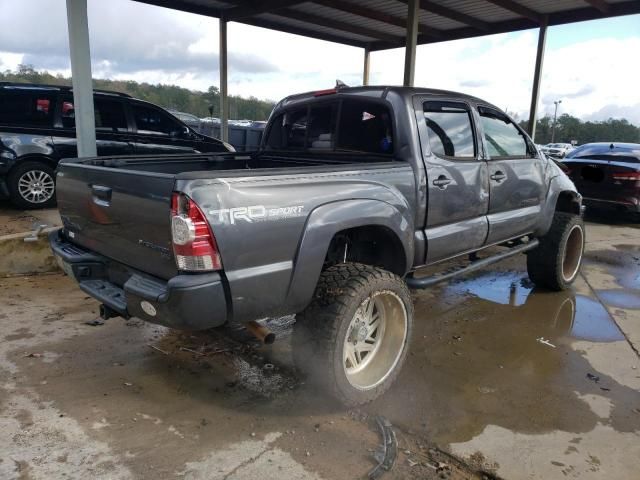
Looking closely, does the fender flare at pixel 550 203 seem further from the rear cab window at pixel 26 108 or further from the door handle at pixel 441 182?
the rear cab window at pixel 26 108

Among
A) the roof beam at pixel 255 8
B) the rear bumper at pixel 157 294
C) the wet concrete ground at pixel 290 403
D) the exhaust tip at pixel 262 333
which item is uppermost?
the roof beam at pixel 255 8

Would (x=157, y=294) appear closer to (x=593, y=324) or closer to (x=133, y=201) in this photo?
(x=133, y=201)

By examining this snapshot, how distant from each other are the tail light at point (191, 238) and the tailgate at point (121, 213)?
75mm

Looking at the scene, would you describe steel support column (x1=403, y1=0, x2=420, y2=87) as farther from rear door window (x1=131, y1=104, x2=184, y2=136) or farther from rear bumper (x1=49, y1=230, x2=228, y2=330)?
rear bumper (x1=49, y1=230, x2=228, y2=330)

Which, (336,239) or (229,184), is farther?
(336,239)

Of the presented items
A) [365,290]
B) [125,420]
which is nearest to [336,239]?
[365,290]

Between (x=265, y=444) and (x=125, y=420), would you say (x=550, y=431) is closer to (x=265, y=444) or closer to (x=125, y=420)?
(x=265, y=444)

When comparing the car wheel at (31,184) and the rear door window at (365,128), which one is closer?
the rear door window at (365,128)

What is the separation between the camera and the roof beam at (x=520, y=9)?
10972mm

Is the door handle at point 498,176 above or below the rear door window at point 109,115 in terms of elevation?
below

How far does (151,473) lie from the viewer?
2.44 m

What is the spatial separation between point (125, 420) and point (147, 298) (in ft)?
2.89

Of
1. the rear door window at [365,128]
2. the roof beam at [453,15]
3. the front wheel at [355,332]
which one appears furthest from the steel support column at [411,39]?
the front wheel at [355,332]

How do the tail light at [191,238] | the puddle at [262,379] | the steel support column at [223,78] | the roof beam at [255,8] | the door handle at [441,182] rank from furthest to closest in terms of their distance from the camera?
the steel support column at [223,78] < the roof beam at [255,8] < the door handle at [441,182] < the puddle at [262,379] < the tail light at [191,238]
